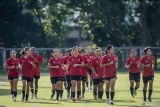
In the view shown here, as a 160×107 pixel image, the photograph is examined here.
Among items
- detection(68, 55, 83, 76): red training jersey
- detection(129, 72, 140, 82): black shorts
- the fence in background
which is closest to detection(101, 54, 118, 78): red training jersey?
detection(68, 55, 83, 76): red training jersey

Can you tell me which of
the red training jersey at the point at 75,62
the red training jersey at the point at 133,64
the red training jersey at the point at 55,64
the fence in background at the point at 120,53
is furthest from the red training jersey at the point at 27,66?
the fence in background at the point at 120,53

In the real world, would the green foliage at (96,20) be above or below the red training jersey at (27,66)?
above

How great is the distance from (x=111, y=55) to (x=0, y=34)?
3961 centimetres

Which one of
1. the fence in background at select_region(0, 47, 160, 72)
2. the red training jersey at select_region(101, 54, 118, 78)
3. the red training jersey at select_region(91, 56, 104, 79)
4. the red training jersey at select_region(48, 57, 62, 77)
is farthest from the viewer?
the fence in background at select_region(0, 47, 160, 72)

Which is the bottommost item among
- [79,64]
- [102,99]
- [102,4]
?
[102,99]

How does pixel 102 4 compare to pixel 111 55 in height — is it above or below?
above

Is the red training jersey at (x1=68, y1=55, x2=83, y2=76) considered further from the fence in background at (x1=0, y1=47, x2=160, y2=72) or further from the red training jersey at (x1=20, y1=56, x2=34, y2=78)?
the fence in background at (x1=0, y1=47, x2=160, y2=72)

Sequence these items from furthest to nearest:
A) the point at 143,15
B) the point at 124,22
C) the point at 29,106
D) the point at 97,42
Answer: the point at 97,42
the point at 124,22
the point at 143,15
the point at 29,106

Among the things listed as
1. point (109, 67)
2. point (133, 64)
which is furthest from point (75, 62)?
point (133, 64)

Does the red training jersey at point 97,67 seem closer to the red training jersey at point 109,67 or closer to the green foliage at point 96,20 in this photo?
the red training jersey at point 109,67

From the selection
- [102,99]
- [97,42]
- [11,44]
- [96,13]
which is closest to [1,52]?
[11,44]

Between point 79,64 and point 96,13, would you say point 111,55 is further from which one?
point 96,13

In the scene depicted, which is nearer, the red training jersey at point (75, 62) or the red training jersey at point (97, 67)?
the red training jersey at point (75, 62)

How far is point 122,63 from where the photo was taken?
50719mm
